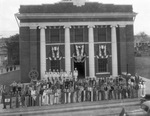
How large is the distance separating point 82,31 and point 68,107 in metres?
14.6

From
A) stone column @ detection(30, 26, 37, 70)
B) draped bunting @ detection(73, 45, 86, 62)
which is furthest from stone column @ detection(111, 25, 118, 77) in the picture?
stone column @ detection(30, 26, 37, 70)

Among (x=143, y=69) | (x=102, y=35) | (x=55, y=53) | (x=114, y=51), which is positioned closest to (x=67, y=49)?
(x=55, y=53)

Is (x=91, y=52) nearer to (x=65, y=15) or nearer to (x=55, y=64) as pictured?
(x=55, y=64)

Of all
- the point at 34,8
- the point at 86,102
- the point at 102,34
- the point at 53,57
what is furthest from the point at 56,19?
the point at 86,102

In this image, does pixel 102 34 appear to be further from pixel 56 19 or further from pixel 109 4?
pixel 56 19

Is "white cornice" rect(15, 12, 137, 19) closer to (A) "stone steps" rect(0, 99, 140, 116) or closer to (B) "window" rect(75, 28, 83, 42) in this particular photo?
(B) "window" rect(75, 28, 83, 42)

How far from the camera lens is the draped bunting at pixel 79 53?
26.0 meters

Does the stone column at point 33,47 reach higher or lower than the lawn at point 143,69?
higher

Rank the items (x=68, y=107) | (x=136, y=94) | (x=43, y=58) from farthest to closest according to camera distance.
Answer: (x=43, y=58), (x=136, y=94), (x=68, y=107)

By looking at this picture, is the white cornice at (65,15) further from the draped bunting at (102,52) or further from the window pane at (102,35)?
the draped bunting at (102,52)

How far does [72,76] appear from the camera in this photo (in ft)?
76.2

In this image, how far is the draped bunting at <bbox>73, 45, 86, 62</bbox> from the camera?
2605 cm

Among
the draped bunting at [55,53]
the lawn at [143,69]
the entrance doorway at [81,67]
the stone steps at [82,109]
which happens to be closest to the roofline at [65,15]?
the draped bunting at [55,53]

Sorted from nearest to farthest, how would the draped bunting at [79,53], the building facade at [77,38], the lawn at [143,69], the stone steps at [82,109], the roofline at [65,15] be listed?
the stone steps at [82,109], the roofline at [65,15], the building facade at [77,38], the draped bunting at [79,53], the lawn at [143,69]
